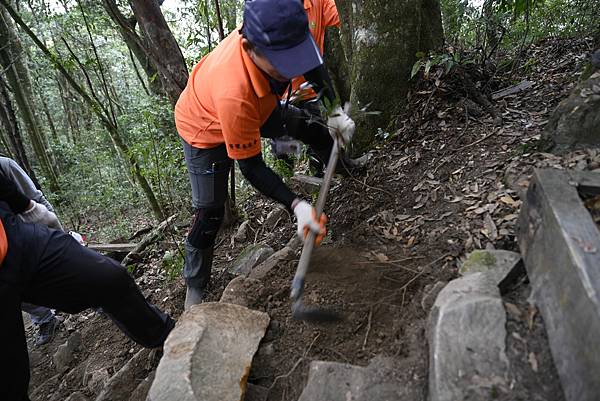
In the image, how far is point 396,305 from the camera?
216cm

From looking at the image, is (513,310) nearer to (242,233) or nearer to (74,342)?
Answer: (242,233)

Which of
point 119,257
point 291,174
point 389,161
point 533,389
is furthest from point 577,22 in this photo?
point 119,257

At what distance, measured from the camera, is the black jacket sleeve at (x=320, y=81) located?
304 centimetres

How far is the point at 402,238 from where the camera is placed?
8.98 feet

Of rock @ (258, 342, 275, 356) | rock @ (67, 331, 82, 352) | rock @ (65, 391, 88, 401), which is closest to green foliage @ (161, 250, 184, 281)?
rock @ (67, 331, 82, 352)

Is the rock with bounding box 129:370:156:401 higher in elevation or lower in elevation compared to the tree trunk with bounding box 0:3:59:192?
lower

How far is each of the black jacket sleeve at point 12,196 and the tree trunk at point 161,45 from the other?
165cm

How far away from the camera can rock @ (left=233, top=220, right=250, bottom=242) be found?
4.43m

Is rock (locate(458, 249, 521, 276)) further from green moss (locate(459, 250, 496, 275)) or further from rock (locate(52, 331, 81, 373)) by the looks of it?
rock (locate(52, 331, 81, 373))

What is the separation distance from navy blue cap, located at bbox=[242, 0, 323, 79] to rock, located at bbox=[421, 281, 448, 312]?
1.36m

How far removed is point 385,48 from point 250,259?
2406 millimetres

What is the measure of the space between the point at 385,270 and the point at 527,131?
1.70m

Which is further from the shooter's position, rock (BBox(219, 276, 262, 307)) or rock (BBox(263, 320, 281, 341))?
rock (BBox(219, 276, 262, 307))

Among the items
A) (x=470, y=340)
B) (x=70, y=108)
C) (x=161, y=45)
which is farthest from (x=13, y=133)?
(x=70, y=108)
